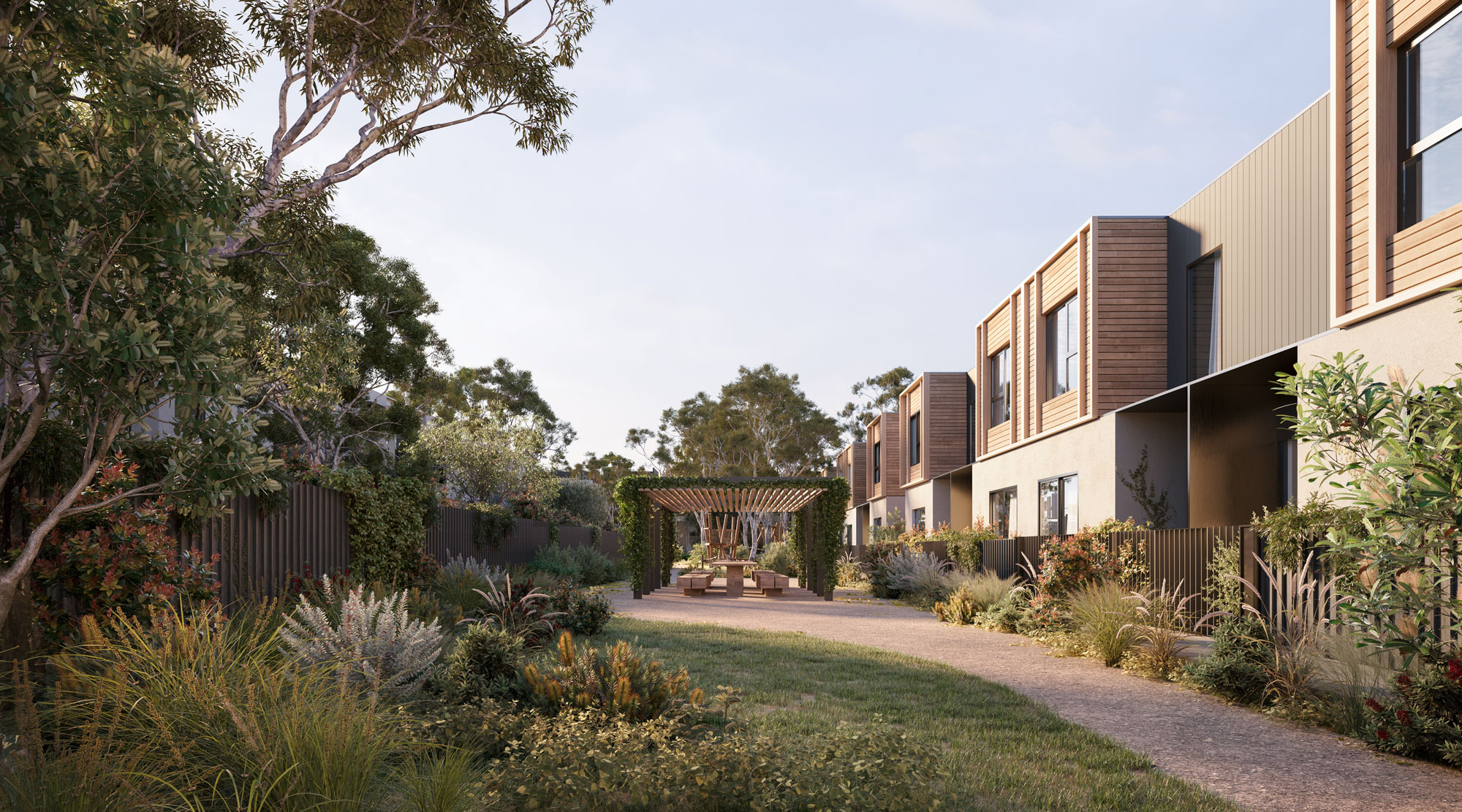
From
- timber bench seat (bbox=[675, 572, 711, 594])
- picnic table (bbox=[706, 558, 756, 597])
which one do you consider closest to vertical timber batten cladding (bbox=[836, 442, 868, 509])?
picnic table (bbox=[706, 558, 756, 597])

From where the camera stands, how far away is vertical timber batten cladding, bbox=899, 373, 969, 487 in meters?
27.4

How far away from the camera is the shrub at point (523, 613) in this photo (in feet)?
29.0

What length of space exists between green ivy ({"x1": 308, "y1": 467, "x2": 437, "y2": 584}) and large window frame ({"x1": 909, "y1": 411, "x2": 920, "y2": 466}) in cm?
2088

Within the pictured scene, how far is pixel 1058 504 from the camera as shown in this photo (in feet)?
55.6

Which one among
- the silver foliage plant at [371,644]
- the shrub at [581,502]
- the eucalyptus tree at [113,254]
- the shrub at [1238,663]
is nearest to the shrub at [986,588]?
the shrub at [1238,663]

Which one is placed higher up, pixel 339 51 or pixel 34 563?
pixel 339 51

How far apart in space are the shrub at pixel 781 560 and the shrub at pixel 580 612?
14.7 metres

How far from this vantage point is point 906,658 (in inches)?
367

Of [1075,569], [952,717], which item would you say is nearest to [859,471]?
[1075,569]

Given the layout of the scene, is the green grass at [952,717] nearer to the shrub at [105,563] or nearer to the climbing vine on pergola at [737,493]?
the shrub at [105,563]

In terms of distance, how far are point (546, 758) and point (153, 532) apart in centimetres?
383

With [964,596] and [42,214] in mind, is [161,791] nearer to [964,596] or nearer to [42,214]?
[42,214]

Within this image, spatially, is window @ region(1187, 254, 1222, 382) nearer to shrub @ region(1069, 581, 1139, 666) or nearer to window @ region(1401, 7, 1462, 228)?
window @ region(1401, 7, 1462, 228)

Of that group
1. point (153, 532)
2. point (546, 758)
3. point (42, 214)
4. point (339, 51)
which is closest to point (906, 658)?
point (546, 758)
